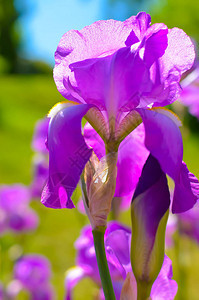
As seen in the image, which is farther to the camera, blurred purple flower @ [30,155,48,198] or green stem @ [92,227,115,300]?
blurred purple flower @ [30,155,48,198]

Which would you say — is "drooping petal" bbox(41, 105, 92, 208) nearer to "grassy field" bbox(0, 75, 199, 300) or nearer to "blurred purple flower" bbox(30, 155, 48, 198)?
"grassy field" bbox(0, 75, 199, 300)

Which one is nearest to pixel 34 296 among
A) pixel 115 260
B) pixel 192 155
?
pixel 115 260

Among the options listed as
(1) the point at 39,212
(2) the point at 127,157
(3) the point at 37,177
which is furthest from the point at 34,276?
(1) the point at 39,212

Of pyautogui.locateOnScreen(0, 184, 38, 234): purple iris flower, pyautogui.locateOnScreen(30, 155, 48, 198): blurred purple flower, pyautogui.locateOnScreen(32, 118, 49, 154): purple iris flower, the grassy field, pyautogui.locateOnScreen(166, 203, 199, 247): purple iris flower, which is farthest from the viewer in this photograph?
the grassy field

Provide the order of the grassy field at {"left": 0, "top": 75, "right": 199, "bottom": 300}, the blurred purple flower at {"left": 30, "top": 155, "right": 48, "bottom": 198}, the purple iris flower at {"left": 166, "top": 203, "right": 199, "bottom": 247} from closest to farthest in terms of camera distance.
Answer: the purple iris flower at {"left": 166, "top": 203, "right": 199, "bottom": 247} → the blurred purple flower at {"left": 30, "top": 155, "right": 48, "bottom": 198} → the grassy field at {"left": 0, "top": 75, "right": 199, "bottom": 300}

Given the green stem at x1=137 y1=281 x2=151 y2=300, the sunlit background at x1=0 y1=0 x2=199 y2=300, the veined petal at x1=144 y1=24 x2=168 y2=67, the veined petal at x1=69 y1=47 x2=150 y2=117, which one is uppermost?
the veined petal at x1=144 y1=24 x2=168 y2=67

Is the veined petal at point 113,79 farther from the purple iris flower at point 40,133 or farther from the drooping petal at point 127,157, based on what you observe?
the purple iris flower at point 40,133

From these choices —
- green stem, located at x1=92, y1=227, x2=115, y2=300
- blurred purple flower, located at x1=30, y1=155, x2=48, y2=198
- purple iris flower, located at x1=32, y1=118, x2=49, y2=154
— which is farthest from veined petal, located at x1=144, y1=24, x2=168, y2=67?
blurred purple flower, located at x1=30, y1=155, x2=48, y2=198
